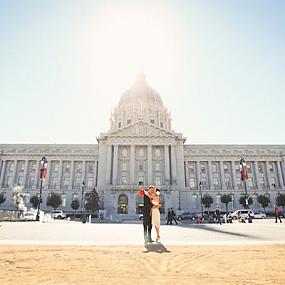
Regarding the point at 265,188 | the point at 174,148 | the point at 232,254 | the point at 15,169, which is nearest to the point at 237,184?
the point at 265,188

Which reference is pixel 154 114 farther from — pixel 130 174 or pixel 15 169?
pixel 15 169

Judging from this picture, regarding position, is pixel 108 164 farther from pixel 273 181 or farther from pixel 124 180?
pixel 273 181

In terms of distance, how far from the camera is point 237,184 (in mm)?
68000

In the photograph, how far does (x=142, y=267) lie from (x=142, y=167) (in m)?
58.8

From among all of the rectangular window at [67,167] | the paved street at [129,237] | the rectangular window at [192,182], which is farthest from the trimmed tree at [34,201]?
the paved street at [129,237]

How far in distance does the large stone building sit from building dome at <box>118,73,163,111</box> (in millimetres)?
3403

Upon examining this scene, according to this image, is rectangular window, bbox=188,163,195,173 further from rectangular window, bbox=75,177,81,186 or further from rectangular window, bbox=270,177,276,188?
rectangular window, bbox=75,177,81,186

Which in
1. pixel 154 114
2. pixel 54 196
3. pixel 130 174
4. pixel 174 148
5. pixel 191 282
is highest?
pixel 154 114

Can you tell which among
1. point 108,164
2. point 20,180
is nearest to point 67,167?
point 20,180

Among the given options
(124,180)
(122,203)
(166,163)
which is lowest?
(122,203)

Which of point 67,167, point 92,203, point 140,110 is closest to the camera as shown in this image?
point 92,203

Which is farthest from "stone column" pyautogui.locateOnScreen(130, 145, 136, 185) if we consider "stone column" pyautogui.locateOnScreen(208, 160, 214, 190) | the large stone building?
"stone column" pyautogui.locateOnScreen(208, 160, 214, 190)

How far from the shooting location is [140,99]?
80.1 m

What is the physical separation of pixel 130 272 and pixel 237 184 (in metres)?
68.5
